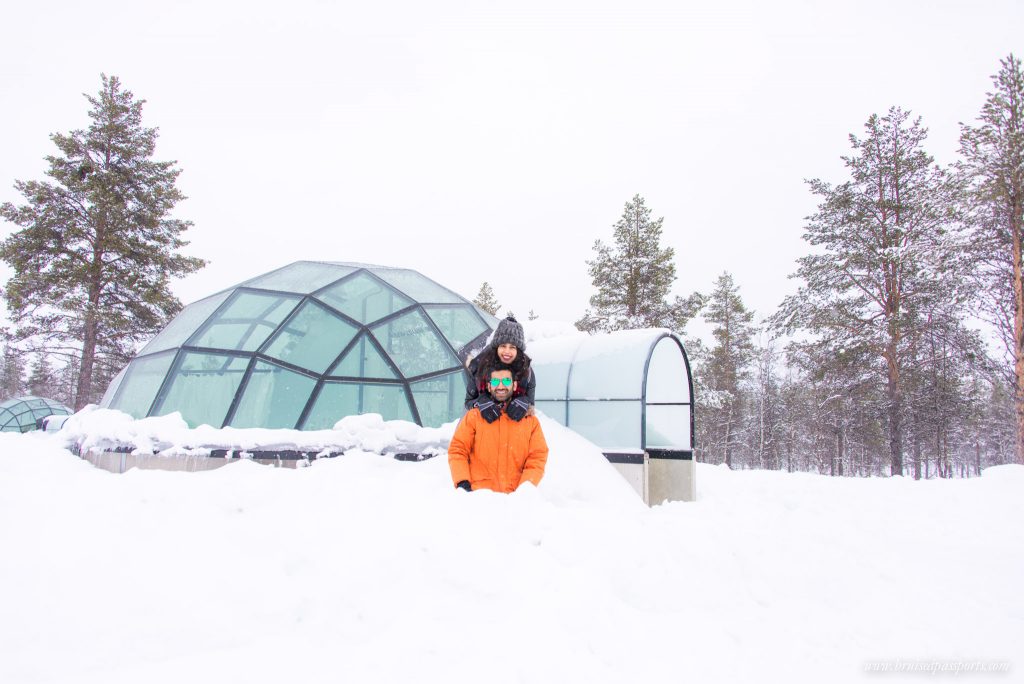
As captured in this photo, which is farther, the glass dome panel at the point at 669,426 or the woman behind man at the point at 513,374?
the glass dome panel at the point at 669,426

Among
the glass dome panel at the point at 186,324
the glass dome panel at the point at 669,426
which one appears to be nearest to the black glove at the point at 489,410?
the glass dome panel at the point at 669,426

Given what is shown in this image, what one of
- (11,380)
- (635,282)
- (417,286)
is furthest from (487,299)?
(11,380)

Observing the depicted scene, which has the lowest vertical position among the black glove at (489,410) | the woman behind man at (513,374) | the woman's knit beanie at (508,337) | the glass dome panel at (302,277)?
the black glove at (489,410)

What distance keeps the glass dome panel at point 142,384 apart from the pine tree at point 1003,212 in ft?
64.5

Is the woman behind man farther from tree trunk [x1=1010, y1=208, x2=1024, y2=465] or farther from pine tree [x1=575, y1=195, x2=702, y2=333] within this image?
pine tree [x1=575, y1=195, x2=702, y2=333]

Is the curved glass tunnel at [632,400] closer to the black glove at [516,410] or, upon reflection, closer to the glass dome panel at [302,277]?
the black glove at [516,410]

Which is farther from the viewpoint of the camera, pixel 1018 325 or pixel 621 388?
pixel 1018 325

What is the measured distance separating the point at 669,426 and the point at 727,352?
2438 cm

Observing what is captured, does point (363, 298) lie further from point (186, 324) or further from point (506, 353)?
point (506, 353)

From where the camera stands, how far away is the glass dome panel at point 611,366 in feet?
27.7

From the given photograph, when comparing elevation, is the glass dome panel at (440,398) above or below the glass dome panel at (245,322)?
below

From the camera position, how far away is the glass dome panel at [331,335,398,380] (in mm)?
7648

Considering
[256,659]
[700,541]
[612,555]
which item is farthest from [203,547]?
[700,541]

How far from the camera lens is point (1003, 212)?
1427 centimetres
